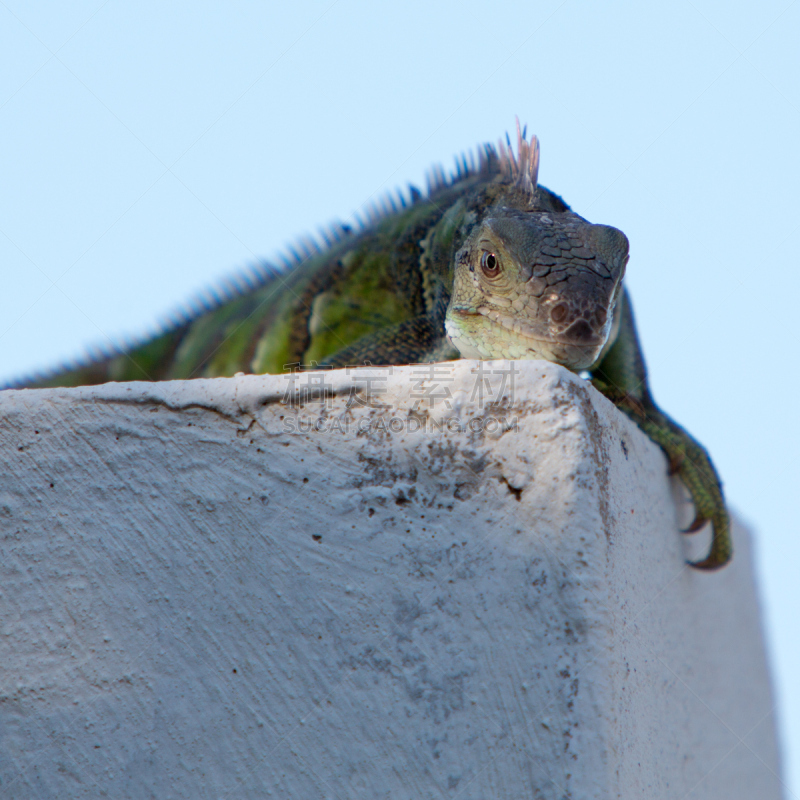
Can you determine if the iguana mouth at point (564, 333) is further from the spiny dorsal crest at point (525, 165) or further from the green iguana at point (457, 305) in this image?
the spiny dorsal crest at point (525, 165)

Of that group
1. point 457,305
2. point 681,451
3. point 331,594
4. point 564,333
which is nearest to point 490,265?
point 457,305

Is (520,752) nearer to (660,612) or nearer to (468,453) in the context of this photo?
(468,453)

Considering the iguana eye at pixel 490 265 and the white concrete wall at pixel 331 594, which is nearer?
the white concrete wall at pixel 331 594

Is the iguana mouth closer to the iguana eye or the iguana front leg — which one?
the iguana eye

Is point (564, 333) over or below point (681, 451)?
over

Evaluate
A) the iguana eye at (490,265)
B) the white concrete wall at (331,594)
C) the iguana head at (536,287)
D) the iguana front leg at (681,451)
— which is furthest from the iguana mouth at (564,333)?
the iguana front leg at (681,451)

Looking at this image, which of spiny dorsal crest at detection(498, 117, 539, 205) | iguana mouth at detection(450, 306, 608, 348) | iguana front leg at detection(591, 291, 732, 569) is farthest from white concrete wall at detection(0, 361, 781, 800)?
spiny dorsal crest at detection(498, 117, 539, 205)

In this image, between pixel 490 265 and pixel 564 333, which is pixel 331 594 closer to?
pixel 564 333

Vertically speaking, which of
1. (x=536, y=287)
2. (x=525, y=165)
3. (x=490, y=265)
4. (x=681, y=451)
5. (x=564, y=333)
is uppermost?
(x=525, y=165)
